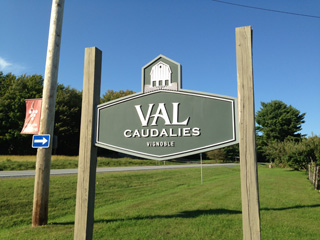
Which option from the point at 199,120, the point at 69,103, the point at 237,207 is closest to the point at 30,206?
the point at 237,207

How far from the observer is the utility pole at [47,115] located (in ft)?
18.9

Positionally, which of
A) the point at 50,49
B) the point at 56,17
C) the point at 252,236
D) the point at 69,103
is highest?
the point at 69,103

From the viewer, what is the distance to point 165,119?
3.01 meters

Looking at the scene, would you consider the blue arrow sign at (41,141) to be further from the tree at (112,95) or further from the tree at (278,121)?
the tree at (278,121)

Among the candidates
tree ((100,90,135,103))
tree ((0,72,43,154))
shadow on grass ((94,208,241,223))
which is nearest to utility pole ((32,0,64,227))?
shadow on grass ((94,208,241,223))

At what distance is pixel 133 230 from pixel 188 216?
1.81 meters

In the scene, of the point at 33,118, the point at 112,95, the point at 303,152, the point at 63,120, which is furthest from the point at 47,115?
the point at 112,95

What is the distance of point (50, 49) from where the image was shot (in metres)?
6.09

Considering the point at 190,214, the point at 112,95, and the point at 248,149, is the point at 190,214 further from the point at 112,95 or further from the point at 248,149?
the point at 112,95

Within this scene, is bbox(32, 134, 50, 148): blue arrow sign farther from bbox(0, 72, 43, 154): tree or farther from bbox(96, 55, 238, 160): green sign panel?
bbox(0, 72, 43, 154): tree

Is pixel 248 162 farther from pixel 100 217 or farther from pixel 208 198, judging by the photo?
pixel 208 198

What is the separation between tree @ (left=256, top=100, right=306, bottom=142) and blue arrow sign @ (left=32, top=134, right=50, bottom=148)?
4532 centimetres

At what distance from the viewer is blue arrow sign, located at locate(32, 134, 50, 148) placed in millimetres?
5584

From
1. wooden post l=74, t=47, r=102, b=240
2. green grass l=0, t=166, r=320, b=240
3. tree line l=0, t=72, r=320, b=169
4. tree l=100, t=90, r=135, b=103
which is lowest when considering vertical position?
green grass l=0, t=166, r=320, b=240
